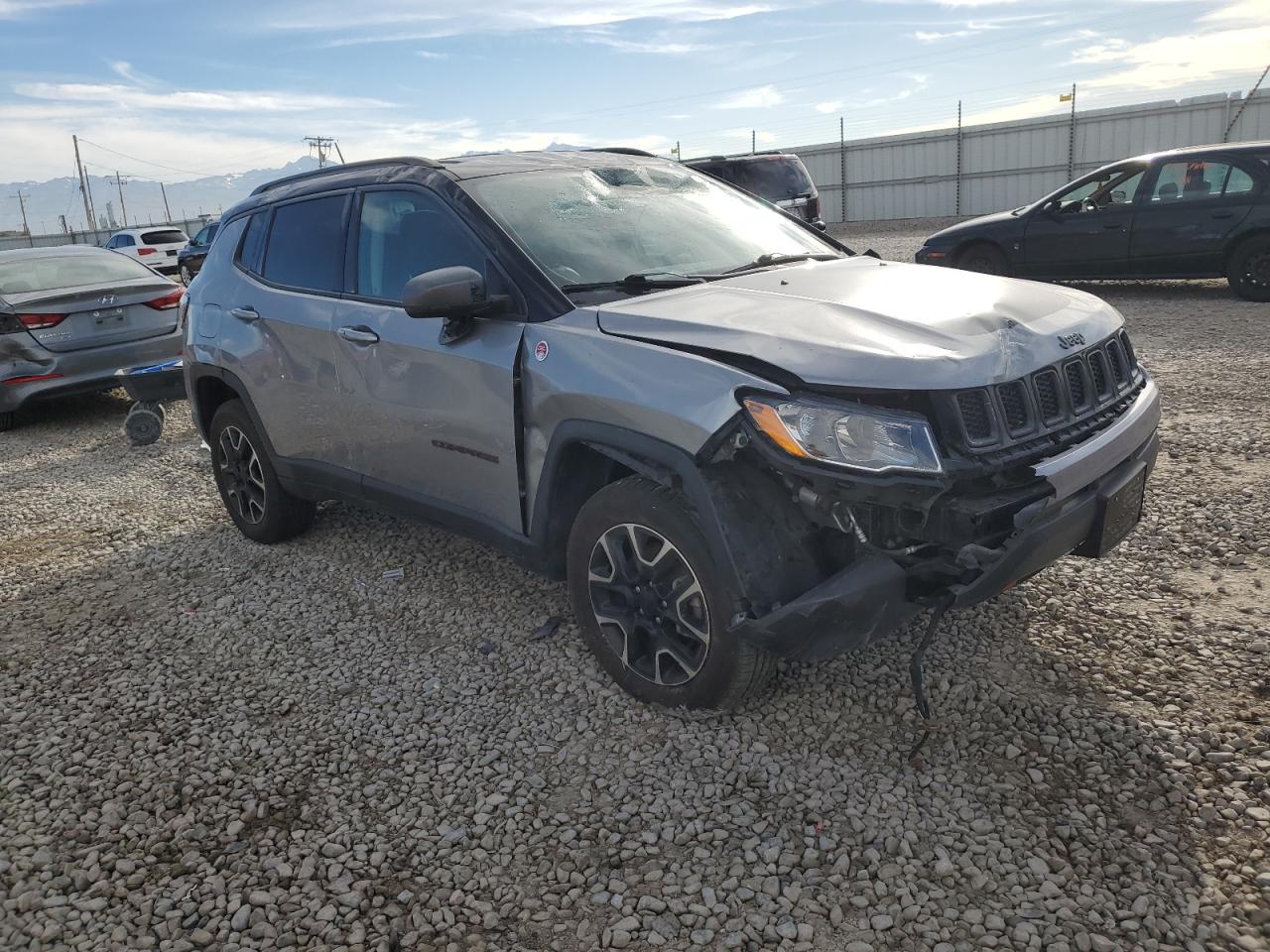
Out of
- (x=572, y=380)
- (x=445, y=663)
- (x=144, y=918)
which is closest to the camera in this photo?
(x=144, y=918)

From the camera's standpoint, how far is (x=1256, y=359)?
753 centimetres

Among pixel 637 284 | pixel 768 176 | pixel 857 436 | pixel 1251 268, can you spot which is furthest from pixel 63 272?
pixel 1251 268

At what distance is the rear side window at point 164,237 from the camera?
26.6 metres

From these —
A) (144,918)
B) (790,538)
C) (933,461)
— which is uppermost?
(933,461)

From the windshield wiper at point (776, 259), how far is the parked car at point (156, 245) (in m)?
26.5

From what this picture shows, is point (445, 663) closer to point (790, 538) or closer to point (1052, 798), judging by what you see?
point (790, 538)

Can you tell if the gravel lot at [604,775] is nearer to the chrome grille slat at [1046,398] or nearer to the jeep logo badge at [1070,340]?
the chrome grille slat at [1046,398]

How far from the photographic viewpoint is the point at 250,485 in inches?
205

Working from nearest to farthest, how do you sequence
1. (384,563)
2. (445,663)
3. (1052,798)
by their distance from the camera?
(1052,798), (445,663), (384,563)

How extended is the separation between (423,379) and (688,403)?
1345 mm

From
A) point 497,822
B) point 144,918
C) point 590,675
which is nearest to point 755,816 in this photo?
point 497,822

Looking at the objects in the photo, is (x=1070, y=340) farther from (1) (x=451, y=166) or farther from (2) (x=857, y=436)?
(1) (x=451, y=166)

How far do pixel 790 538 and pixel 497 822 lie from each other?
121cm

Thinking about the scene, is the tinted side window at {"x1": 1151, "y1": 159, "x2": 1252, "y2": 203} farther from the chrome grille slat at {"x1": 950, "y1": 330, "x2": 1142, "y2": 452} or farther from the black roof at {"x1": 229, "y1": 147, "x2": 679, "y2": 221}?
the chrome grille slat at {"x1": 950, "y1": 330, "x2": 1142, "y2": 452}
